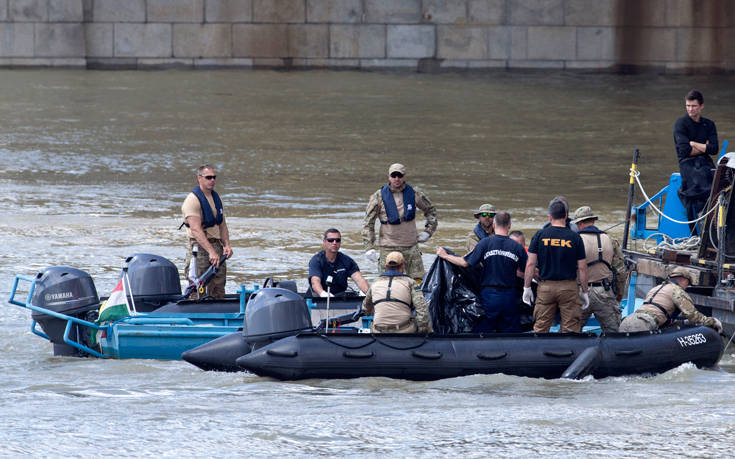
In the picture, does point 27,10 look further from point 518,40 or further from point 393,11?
point 518,40

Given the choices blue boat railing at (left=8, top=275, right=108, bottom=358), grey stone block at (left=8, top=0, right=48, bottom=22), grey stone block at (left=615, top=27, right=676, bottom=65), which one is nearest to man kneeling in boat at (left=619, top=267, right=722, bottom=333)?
blue boat railing at (left=8, top=275, right=108, bottom=358)

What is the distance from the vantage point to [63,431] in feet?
25.8

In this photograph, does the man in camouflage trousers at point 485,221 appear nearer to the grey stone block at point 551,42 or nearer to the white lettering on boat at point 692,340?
the white lettering on boat at point 692,340

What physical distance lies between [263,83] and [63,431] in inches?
860

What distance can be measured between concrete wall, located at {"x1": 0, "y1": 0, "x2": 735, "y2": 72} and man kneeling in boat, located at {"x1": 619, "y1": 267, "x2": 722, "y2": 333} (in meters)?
20.4

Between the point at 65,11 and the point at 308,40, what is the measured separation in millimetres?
6154

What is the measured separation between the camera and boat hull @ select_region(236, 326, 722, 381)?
30.8 ft

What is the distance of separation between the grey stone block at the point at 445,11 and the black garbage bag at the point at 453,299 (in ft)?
66.7

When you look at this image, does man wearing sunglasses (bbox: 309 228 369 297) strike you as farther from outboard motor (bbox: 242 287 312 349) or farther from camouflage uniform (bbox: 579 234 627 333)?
camouflage uniform (bbox: 579 234 627 333)

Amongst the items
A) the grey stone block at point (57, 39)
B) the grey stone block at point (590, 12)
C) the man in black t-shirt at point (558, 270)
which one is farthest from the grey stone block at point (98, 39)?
the man in black t-shirt at point (558, 270)

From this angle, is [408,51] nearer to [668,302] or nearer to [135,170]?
[135,170]

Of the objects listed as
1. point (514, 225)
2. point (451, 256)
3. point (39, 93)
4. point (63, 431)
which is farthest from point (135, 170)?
point (63, 431)

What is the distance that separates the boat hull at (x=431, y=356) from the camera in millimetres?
9398

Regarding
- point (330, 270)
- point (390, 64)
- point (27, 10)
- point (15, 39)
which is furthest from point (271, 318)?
point (15, 39)
